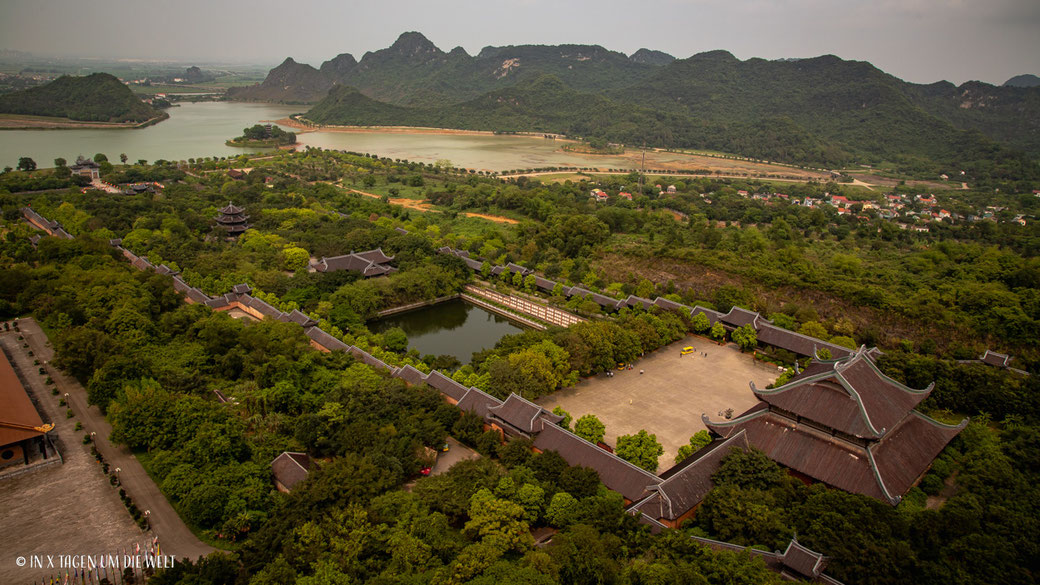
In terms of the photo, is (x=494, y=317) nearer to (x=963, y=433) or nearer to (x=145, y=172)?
(x=963, y=433)

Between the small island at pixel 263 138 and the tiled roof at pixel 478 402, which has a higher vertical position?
the small island at pixel 263 138

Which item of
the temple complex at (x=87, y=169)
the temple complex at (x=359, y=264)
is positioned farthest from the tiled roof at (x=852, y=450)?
the temple complex at (x=87, y=169)

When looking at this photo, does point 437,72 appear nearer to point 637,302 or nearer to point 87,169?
point 87,169

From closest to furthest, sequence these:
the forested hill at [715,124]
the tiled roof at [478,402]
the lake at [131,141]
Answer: the tiled roof at [478,402]
the lake at [131,141]
the forested hill at [715,124]

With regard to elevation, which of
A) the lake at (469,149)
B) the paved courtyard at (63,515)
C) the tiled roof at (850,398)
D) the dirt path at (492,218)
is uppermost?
the lake at (469,149)

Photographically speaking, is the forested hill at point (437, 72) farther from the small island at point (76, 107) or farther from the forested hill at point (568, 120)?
the small island at point (76, 107)

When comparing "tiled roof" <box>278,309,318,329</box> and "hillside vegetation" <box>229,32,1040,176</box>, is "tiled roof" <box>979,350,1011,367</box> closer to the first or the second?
"tiled roof" <box>278,309,318,329</box>

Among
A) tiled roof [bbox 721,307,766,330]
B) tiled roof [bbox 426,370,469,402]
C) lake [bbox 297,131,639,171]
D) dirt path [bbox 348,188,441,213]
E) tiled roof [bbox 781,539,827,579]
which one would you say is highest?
lake [bbox 297,131,639,171]

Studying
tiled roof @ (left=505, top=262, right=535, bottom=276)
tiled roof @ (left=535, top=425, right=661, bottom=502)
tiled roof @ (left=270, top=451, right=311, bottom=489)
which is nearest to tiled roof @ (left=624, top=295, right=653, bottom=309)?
tiled roof @ (left=505, top=262, right=535, bottom=276)
